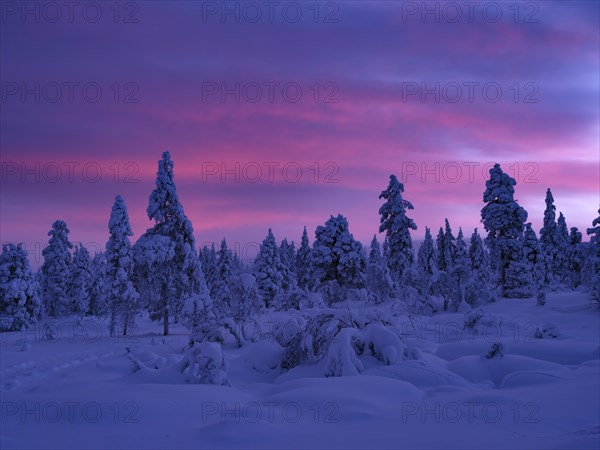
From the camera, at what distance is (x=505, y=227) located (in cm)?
3753

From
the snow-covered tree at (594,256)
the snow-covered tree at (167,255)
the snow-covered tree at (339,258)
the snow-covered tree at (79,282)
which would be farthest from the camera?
the snow-covered tree at (79,282)

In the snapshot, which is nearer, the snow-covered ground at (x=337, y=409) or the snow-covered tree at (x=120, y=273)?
the snow-covered ground at (x=337, y=409)

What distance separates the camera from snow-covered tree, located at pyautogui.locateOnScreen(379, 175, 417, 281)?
42.2m

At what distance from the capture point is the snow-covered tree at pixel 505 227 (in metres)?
36.9

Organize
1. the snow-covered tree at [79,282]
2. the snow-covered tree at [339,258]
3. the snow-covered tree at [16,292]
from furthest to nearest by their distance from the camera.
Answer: the snow-covered tree at [79,282] → the snow-covered tree at [339,258] → the snow-covered tree at [16,292]

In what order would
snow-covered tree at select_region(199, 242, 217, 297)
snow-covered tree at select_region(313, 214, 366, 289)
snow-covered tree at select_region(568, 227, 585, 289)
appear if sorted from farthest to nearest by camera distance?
snow-covered tree at select_region(199, 242, 217, 297) < snow-covered tree at select_region(568, 227, 585, 289) < snow-covered tree at select_region(313, 214, 366, 289)

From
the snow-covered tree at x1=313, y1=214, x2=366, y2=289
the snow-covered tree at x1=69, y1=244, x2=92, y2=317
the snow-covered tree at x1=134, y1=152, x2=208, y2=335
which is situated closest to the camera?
the snow-covered tree at x1=134, y1=152, x2=208, y2=335

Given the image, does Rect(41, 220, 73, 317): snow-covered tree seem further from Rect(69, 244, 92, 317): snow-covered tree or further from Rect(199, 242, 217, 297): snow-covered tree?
Rect(199, 242, 217, 297): snow-covered tree

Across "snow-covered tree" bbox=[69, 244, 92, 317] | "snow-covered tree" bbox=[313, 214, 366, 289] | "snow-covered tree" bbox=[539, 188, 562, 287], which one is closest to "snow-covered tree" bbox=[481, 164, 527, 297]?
"snow-covered tree" bbox=[313, 214, 366, 289]

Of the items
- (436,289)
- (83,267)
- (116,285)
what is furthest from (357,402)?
(83,267)

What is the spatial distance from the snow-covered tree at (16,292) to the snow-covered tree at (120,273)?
14457 millimetres

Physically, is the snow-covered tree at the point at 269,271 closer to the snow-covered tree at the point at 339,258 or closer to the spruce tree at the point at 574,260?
the snow-covered tree at the point at 339,258

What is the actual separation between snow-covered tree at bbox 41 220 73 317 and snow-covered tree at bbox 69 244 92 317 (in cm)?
299

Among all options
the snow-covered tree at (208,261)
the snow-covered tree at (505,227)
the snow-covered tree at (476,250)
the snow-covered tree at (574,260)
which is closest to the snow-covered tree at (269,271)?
the snow-covered tree at (208,261)
